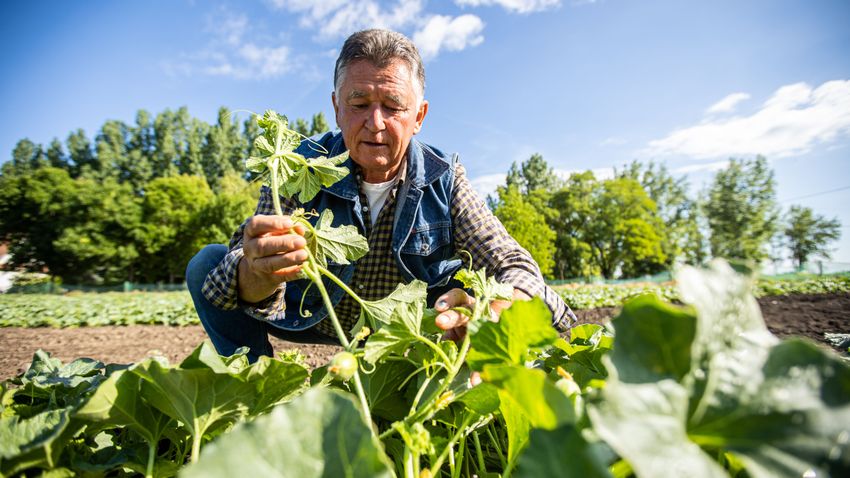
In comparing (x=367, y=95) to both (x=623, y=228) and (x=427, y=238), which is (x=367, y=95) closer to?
(x=427, y=238)

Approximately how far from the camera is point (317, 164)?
1061 mm

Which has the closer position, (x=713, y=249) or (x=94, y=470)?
(x=94, y=470)

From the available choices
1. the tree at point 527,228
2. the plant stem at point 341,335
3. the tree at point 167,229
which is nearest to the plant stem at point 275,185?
the plant stem at point 341,335

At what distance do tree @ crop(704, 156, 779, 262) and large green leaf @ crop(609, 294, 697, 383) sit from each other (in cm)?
4165

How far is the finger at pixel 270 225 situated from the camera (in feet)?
3.37

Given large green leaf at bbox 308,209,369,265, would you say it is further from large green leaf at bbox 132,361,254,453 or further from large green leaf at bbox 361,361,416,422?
large green leaf at bbox 132,361,254,453

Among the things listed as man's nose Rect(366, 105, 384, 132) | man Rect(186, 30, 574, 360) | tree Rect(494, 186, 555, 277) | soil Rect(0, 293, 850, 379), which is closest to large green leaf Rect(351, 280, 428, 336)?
man Rect(186, 30, 574, 360)

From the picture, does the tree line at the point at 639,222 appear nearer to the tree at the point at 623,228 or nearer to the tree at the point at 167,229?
the tree at the point at 623,228

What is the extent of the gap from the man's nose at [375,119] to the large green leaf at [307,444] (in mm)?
1835

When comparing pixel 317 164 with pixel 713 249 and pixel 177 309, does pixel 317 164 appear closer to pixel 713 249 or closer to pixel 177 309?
pixel 177 309

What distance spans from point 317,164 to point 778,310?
46.6ft

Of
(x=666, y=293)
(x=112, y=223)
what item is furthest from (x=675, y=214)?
(x=112, y=223)

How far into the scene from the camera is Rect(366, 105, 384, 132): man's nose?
2146 mm

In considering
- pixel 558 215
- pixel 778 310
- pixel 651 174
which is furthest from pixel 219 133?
pixel 778 310
